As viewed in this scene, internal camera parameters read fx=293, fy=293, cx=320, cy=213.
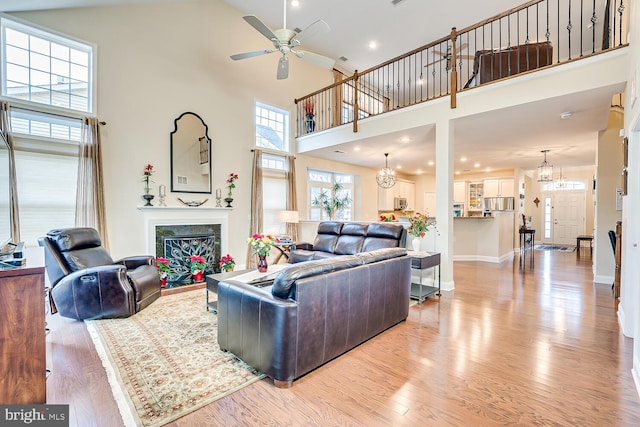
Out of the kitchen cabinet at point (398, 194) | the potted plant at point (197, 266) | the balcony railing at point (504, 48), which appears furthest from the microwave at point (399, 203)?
the potted plant at point (197, 266)

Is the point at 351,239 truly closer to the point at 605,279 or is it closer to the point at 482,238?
the point at 482,238

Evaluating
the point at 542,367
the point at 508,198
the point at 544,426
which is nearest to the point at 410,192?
the point at 508,198

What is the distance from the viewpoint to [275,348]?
1968mm

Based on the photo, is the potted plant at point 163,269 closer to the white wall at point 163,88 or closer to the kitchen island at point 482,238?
the white wall at point 163,88

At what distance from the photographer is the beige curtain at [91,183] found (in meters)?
4.17

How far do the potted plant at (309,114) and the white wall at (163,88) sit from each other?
884mm

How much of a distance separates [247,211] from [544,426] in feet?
18.0

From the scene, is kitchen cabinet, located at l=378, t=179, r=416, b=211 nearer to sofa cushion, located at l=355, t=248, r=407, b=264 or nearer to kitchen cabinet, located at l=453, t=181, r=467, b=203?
kitchen cabinet, located at l=453, t=181, r=467, b=203

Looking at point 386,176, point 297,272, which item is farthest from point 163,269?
point 386,176

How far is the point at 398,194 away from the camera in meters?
10.2

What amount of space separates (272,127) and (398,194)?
207 inches

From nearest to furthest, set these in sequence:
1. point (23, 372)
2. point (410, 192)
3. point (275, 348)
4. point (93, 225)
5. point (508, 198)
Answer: point (23, 372), point (275, 348), point (93, 225), point (508, 198), point (410, 192)

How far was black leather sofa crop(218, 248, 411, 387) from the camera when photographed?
6.47 ft

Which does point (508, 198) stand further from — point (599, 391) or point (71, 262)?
point (71, 262)
